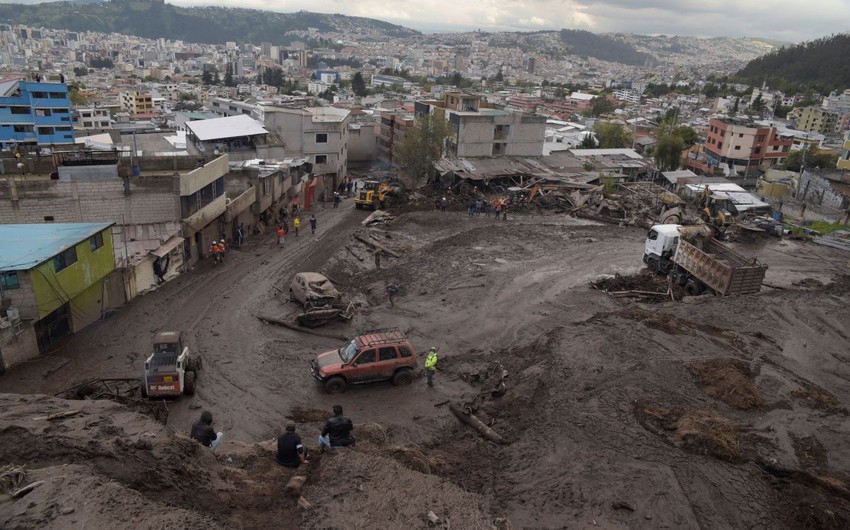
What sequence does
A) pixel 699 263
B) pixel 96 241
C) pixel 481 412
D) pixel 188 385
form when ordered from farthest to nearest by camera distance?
pixel 699 263, pixel 96 241, pixel 188 385, pixel 481 412

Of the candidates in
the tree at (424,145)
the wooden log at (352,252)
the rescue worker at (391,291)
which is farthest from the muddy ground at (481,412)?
the tree at (424,145)

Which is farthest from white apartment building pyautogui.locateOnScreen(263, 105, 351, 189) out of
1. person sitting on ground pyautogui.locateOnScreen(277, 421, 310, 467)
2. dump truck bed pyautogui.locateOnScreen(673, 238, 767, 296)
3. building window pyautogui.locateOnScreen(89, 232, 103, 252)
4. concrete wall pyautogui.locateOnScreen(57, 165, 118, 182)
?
person sitting on ground pyautogui.locateOnScreen(277, 421, 310, 467)

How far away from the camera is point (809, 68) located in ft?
554

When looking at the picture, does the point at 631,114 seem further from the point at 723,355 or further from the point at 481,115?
the point at 723,355

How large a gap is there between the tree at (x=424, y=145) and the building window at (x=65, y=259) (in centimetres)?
3149

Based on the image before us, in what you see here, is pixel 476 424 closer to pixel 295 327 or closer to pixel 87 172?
pixel 295 327

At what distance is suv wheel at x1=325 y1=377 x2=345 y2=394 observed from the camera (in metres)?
15.2

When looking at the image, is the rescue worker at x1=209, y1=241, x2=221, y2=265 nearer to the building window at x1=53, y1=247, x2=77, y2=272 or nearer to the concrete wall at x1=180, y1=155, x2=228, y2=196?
the concrete wall at x1=180, y1=155, x2=228, y2=196

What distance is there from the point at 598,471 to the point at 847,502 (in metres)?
4.28

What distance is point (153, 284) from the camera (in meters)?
22.0

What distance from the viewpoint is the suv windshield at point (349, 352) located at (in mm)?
15445

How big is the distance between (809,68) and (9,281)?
209339 mm

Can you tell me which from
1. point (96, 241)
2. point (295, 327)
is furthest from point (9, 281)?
point (295, 327)

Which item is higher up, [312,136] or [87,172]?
[87,172]
